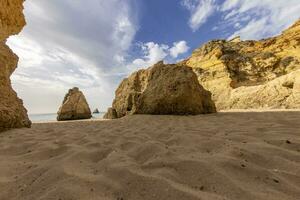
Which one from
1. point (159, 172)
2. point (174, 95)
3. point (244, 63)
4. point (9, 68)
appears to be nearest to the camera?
point (159, 172)

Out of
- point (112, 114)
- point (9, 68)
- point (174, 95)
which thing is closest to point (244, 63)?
point (112, 114)

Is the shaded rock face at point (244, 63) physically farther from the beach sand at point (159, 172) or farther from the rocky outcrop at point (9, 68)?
the beach sand at point (159, 172)

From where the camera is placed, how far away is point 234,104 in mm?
12367

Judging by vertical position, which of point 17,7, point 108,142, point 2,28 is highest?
point 17,7

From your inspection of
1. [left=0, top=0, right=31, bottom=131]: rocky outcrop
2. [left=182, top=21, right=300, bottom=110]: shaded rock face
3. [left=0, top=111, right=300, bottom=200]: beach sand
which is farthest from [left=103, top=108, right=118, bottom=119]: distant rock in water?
[left=0, top=111, right=300, bottom=200]: beach sand

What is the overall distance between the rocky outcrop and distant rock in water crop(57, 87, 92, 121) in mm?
9697

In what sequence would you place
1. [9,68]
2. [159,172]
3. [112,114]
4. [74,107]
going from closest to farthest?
[159,172] < [9,68] < [112,114] < [74,107]

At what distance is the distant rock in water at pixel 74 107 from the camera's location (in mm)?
15383

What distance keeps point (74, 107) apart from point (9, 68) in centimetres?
1125

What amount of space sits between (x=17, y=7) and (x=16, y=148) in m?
5.21

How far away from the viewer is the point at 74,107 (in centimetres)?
1577

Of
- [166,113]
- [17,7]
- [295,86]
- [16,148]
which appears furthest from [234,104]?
[16,148]

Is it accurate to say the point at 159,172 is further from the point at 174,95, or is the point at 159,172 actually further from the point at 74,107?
the point at 74,107

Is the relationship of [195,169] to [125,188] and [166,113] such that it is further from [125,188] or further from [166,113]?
[166,113]
